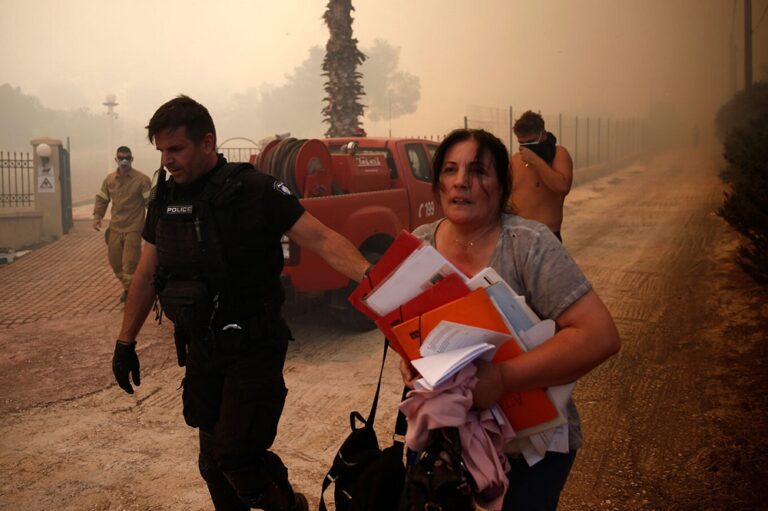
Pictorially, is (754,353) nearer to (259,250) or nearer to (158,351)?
(259,250)

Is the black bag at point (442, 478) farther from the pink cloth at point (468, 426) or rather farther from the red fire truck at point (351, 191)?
the red fire truck at point (351, 191)

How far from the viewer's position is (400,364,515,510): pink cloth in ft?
4.73

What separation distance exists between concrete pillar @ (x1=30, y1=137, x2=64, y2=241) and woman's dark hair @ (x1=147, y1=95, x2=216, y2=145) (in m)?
11.4

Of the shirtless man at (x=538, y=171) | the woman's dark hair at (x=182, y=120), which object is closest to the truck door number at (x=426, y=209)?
the shirtless man at (x=538, y=171)

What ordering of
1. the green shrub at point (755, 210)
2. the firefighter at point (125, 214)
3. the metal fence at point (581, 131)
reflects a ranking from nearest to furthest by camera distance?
the green shrub at point (755, 210), the firefighter at point (125, 214), the metal fence at point (581, 131)

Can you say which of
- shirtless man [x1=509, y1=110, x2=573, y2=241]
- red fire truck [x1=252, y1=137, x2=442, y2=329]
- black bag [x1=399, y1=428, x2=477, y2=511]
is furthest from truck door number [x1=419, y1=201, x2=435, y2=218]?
black bag [x1=399, y1=428, x2=477, y2=511]

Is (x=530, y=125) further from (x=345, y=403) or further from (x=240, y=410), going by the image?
(x=240, y=410)

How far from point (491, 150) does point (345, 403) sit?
10.9 feet

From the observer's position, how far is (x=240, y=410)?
271 cm

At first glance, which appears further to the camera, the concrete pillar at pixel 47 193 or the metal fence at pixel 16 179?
the concrete pillar at pixel 47 193

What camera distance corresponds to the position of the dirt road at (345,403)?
11.5 feet

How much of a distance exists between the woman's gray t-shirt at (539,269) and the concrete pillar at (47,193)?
1286cm

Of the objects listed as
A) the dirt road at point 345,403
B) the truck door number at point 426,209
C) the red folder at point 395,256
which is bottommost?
the dirt road at point 345,403

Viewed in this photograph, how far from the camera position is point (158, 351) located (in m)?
6.24
